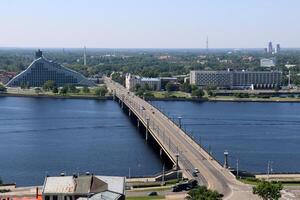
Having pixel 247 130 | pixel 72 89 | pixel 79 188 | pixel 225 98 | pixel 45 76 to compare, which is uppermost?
pixel 79 188

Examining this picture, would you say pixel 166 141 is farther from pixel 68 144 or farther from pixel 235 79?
pixel 235 79

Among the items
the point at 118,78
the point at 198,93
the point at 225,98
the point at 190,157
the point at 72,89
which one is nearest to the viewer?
the point at 190,157

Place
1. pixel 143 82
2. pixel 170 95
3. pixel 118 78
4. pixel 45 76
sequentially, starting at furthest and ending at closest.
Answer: pixel 118 78
pixel 45 76
pixel 143 82
pixel 170 95

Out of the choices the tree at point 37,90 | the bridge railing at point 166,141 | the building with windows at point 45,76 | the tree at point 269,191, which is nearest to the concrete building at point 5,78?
the building with windows at point 45,76

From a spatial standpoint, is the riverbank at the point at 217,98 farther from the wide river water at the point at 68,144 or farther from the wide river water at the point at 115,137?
the wide river water at the point at 68,144

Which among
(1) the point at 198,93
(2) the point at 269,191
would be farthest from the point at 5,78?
(2) the point at 269,191
